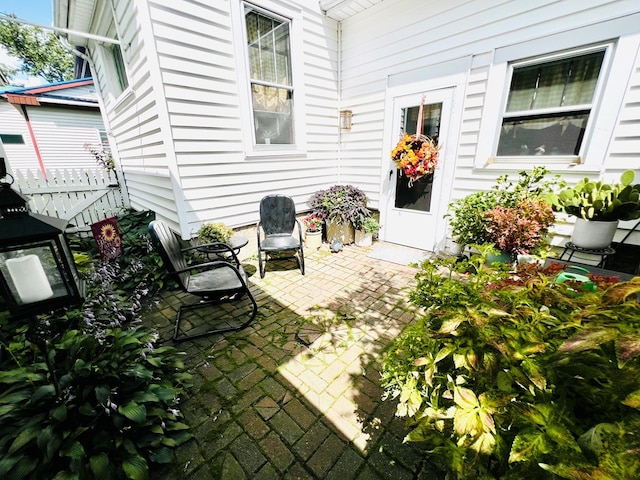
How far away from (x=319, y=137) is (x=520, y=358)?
4.52 meters

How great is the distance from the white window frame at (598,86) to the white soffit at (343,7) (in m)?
2.16

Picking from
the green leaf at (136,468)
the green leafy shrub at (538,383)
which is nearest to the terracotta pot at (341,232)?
the green leafy shrub at (538,383)

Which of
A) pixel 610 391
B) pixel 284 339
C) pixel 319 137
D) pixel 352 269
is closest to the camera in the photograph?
pixel 610 391

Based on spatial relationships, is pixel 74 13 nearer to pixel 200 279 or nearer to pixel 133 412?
pixel 200 279

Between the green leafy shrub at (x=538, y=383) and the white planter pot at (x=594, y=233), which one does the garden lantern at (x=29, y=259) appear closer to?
the green leafy shrub at (x=538, y=383)

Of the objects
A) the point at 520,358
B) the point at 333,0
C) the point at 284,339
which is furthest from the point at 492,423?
the point at 333,0

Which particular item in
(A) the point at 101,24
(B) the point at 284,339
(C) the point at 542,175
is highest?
(A) the point at 101,24

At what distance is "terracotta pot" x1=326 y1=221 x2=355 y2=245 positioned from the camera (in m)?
4.61

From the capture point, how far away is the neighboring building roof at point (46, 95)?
8180 millimetres

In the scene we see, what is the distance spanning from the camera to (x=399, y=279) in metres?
3.40

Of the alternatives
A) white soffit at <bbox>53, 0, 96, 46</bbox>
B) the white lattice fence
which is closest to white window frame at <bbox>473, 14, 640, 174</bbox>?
white soffit at <bbox>53, 0, 96, 46</bbox>

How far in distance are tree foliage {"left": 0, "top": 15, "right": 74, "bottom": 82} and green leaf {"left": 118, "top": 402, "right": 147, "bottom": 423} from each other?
27646 millimetres

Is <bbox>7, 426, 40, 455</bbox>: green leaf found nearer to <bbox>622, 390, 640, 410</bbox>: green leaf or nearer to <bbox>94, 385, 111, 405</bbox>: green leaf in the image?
<bbox>94, 385, 111, 405</bbox>: green leaf

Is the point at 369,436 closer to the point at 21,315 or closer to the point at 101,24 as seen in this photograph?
the point at 21,315
